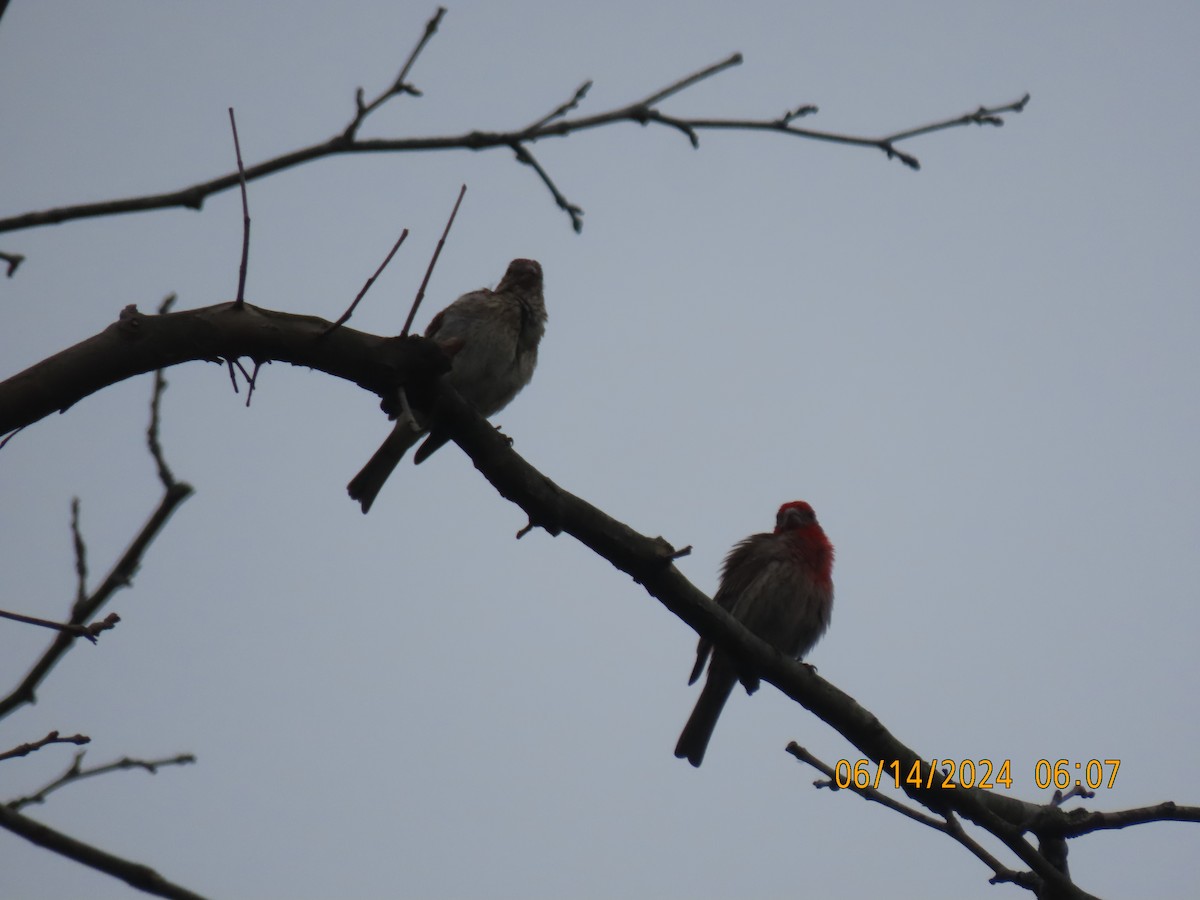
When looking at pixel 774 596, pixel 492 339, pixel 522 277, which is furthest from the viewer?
pixel 774 596

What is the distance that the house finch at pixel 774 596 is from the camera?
836 centimetres

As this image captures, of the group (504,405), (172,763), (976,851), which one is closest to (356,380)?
(172,763)

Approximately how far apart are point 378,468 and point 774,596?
3.37 m

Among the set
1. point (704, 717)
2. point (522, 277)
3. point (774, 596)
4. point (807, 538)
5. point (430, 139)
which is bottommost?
point (430, 139)

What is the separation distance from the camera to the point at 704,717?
8.30 meters

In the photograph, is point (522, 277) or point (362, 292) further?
point (522, 277)

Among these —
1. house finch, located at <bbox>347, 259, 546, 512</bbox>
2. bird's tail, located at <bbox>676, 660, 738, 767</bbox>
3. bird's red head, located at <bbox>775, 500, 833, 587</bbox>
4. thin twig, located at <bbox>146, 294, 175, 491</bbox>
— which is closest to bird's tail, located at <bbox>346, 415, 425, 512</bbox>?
house finch, located at <bbox>347, 259, 546, 512</bbox>

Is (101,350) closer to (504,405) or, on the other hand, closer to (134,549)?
(134,549)

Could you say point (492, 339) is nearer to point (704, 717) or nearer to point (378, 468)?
point (378, 468)

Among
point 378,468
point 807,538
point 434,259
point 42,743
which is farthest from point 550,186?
point 807,538

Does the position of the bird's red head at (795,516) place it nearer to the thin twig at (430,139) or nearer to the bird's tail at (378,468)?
the bird's tail at (378,468)

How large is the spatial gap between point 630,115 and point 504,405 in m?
5.65

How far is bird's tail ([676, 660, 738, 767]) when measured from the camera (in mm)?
8289

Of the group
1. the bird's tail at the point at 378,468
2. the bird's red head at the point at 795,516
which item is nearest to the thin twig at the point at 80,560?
the bird's tail at the point at 378,468
